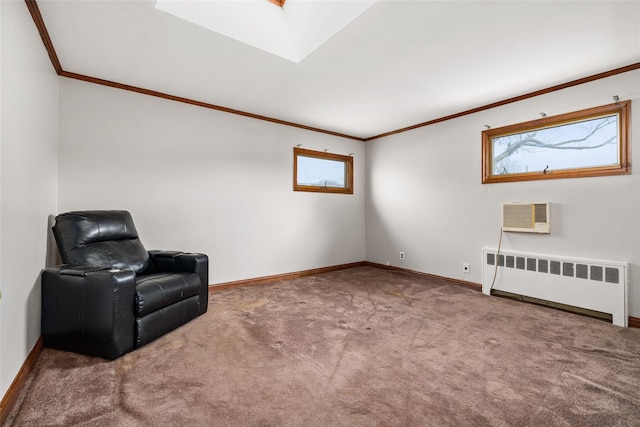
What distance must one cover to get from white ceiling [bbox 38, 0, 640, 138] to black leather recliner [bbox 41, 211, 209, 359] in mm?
1471

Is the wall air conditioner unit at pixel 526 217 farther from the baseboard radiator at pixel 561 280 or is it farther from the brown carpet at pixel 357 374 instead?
the brown carpet at pixel 357 374

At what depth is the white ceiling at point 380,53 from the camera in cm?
204

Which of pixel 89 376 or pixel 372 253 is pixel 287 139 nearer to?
pixel 372 253

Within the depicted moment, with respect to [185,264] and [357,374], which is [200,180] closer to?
[185,264]

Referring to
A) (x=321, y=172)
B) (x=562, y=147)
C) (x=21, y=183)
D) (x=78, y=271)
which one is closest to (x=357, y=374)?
(x=78, y=271)

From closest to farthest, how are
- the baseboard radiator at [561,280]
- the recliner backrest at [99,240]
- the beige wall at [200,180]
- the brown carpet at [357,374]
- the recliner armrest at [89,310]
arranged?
the brown carpet at [357,374], the recliner armrest at [89,310], the recliner backrest at [99,240], the baseboard radiator at [561,280], the beige wall at [200,180]

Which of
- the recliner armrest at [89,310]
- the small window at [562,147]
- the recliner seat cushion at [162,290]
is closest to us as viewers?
the recliner armrest at [89,310]

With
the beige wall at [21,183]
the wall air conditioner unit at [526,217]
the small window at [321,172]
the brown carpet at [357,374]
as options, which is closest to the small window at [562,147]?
the wall air conditioner unit at [526,217]

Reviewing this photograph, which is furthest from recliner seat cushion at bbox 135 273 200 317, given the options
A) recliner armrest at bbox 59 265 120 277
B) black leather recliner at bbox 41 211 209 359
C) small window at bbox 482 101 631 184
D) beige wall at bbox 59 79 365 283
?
small window at bbox 482 101 631 184

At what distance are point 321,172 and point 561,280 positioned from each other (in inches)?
136

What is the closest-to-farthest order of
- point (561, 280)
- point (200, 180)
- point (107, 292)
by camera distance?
1. point (107, 292)
2. point (561, 280)
3. point (200, 180)

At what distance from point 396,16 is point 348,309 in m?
2.64

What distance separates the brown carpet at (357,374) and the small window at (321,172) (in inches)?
91.0

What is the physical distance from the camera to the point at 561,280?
3084 millimetres
